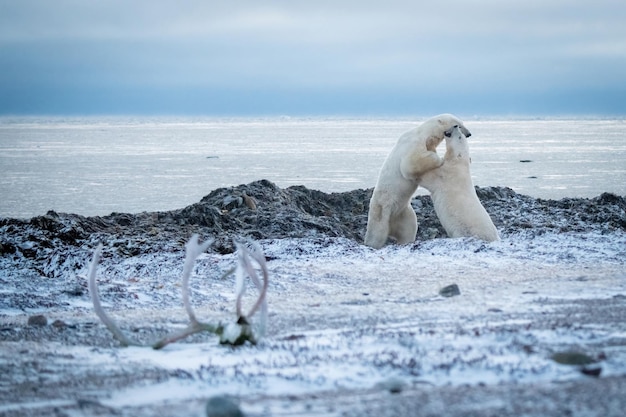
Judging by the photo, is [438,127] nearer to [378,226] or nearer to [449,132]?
[449,132]

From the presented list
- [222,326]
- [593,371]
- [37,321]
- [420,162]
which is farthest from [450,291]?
[420,162]

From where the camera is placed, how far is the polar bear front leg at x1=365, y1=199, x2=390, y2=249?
9.09m

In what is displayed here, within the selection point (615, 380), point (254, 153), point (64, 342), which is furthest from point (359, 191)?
point (254, 153)

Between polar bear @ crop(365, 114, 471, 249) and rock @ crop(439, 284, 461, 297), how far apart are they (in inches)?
120

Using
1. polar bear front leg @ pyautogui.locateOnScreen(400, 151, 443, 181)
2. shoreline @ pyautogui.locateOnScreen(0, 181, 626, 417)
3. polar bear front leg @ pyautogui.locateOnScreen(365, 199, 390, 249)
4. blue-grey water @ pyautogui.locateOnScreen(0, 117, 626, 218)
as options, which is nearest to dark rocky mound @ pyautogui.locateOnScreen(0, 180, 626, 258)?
shoreline @ pyautogui.locateOnScreen(0, 181, 626, 417)

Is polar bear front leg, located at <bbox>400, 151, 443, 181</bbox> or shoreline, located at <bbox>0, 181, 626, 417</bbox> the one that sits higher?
polar bear front leg, located at <bbox>400, 151, 443, 181</bbox>

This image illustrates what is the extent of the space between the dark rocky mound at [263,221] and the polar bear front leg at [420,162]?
4.40 feet

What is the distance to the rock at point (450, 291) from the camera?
559 cm

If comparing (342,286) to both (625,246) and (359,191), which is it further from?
(359,191)

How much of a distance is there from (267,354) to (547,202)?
29.0ft

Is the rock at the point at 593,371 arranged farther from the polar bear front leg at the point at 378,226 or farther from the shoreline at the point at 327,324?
the polar bear front leg at the point at 378,226

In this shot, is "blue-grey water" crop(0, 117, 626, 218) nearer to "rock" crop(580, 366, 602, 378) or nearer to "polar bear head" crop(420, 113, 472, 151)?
"polar bear head" crop(420, 113, 472, 151)

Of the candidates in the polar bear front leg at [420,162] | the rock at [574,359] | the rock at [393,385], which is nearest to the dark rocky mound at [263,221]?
the polar bear front leg at [420,162]

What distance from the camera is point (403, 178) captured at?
891 centimetres
